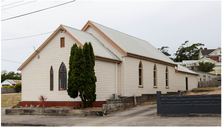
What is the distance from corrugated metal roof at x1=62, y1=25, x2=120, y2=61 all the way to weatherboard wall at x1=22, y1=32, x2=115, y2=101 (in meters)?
0.55

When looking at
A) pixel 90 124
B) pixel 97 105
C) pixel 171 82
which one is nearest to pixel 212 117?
pixel 90 124

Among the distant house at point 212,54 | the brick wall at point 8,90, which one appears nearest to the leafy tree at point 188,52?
the distant house at point 212,54

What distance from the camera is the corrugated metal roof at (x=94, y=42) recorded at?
2031 cm

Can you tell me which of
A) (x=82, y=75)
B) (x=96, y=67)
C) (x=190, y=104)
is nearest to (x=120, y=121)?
(x=190, y=104)

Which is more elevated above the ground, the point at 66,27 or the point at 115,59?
the point at 66,27

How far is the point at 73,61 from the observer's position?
17781mm

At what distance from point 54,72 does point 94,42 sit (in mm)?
4246

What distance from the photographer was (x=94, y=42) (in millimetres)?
22234

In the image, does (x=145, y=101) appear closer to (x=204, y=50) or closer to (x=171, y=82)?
(x=171, y=82)

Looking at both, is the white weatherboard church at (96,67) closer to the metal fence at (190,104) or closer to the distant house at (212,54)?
the metal fence at (190,104)

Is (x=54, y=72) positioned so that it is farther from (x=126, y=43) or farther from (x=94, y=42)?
(x=126, y=43)

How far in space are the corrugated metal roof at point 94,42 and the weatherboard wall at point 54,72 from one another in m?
0.55

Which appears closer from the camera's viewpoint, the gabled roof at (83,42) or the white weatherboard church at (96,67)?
the gabled roof at (83,42)

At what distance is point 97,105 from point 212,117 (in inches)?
341
